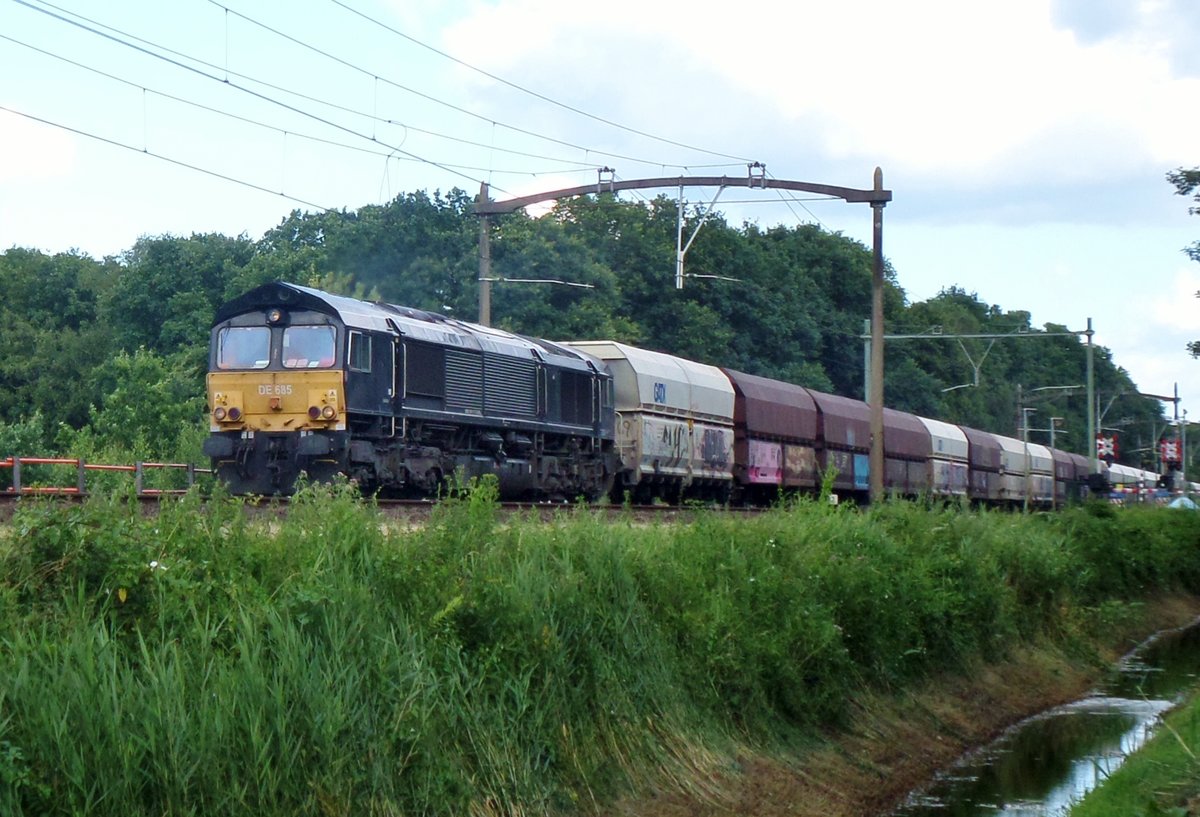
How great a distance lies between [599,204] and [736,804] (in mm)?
55941

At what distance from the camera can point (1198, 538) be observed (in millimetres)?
38219

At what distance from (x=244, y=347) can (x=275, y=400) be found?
52.5 inches

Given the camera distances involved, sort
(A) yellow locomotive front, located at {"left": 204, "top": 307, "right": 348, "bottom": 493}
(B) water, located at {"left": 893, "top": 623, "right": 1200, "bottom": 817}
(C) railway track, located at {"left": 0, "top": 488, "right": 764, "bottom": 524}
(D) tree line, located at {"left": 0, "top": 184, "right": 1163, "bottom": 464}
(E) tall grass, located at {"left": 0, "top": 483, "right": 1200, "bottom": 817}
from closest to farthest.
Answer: (E) tall grass, located at {"left": 0, "top": 483, "right": 1200, "bottom": 817}
(C) railway track, located at {"left": 0, "top": 488, "right": 764, "bottom": 524}
(B) water, located at {"left": 893, "top": 623, "right": 1200, "bottom": 817}
(A) yellow locomotive front, located at {"left": 204, "top": 307, "right": 348, "bottom": 493}
(D) tree line, located at {"left": 0, "top": 184, "right": 1163, "bottom": 464}

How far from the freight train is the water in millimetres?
4172

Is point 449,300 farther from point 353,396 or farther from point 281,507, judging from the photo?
point 281,507

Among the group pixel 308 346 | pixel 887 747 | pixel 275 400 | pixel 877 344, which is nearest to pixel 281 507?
pixel 275 400

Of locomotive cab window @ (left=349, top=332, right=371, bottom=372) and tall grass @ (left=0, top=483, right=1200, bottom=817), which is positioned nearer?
tall grass @ (left=0, top=483, right=1200, bottom=817)

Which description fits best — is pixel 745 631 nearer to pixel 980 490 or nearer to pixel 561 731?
pixel 561 731

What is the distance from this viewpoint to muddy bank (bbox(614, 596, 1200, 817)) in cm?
1179

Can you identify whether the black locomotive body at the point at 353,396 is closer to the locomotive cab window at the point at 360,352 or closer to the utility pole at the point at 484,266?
the locomotive cab window at the point at 360,352

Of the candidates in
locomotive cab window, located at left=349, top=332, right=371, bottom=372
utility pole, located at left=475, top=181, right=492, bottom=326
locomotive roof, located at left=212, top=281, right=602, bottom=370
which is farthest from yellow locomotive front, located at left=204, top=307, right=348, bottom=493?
utility pole, located at left=475, top=181, right=492, bottom=326

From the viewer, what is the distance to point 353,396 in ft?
72.7

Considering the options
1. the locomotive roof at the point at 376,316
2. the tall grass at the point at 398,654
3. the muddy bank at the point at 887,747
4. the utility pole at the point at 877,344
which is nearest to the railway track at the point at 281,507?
the tall grass at the point at 398,654

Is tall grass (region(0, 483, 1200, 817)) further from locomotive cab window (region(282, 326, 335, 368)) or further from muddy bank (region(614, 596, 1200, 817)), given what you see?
locomotive cab window (region(282, 326, 335, 368))
